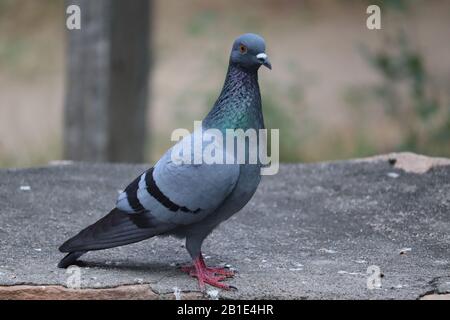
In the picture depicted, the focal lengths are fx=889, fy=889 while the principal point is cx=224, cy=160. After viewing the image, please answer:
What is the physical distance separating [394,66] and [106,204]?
3.94 meters

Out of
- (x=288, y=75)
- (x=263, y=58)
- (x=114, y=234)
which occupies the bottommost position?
(x=114, y=234)

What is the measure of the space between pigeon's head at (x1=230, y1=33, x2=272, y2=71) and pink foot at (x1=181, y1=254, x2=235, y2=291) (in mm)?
931

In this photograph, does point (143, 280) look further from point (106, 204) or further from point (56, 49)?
point (56, 49)

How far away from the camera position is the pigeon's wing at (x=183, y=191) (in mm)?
3979

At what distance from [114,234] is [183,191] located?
0.40 m

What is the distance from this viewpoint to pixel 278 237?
16.0ft

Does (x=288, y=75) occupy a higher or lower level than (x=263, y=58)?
lower

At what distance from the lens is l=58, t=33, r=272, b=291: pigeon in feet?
13.1

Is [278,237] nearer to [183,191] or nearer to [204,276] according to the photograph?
[204,276]

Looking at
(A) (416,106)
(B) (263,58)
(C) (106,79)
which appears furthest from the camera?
(A) (416,106)

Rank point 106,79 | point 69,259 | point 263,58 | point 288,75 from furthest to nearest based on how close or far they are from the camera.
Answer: point 288,75 → point 106,79 → point 69,259 → point 263,58
